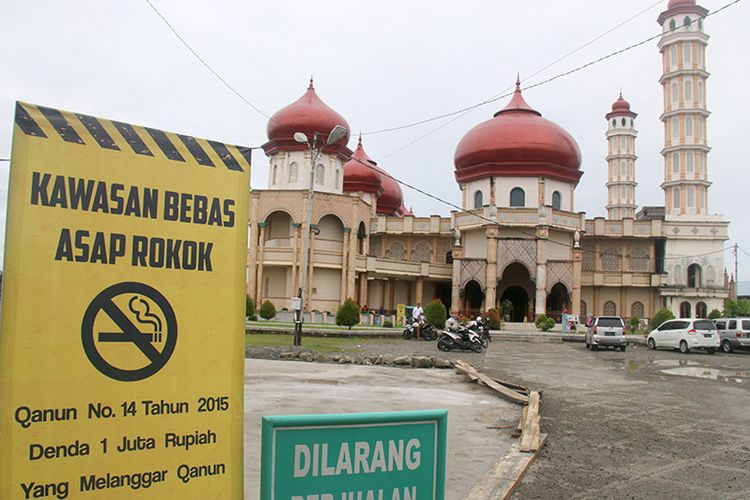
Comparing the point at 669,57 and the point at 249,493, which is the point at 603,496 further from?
the point at 669,57

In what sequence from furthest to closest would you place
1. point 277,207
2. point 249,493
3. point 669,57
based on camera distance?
point 669,57 → point 277,207 → point 249,493

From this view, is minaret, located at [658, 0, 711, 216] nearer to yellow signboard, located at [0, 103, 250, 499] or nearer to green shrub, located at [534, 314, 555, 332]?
green shrub, located at [534, 314, 555, 332]

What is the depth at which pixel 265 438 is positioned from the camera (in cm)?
250

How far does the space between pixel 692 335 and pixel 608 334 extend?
2936mm

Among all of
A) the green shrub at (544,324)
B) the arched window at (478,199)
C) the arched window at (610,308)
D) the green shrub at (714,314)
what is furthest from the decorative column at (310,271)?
the green shrub at (714,314)

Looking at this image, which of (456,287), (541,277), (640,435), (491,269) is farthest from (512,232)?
(640,435)

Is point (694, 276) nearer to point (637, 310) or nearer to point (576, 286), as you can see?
point (637, 310)

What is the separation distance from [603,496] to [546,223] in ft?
117

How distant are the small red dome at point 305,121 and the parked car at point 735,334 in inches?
916

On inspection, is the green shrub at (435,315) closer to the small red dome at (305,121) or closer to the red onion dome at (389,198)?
the small red dome at (305,121)

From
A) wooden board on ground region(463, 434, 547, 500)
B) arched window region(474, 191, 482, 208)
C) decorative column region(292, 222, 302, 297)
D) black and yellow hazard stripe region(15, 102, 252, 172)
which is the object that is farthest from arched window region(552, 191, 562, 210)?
black and yellow hazard stripe region(15, 102, 252, 172)

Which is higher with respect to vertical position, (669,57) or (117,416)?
(669,57)

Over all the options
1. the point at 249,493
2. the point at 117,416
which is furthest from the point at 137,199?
the point at 249,493

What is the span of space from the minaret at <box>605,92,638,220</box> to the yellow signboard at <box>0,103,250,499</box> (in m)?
56.9
